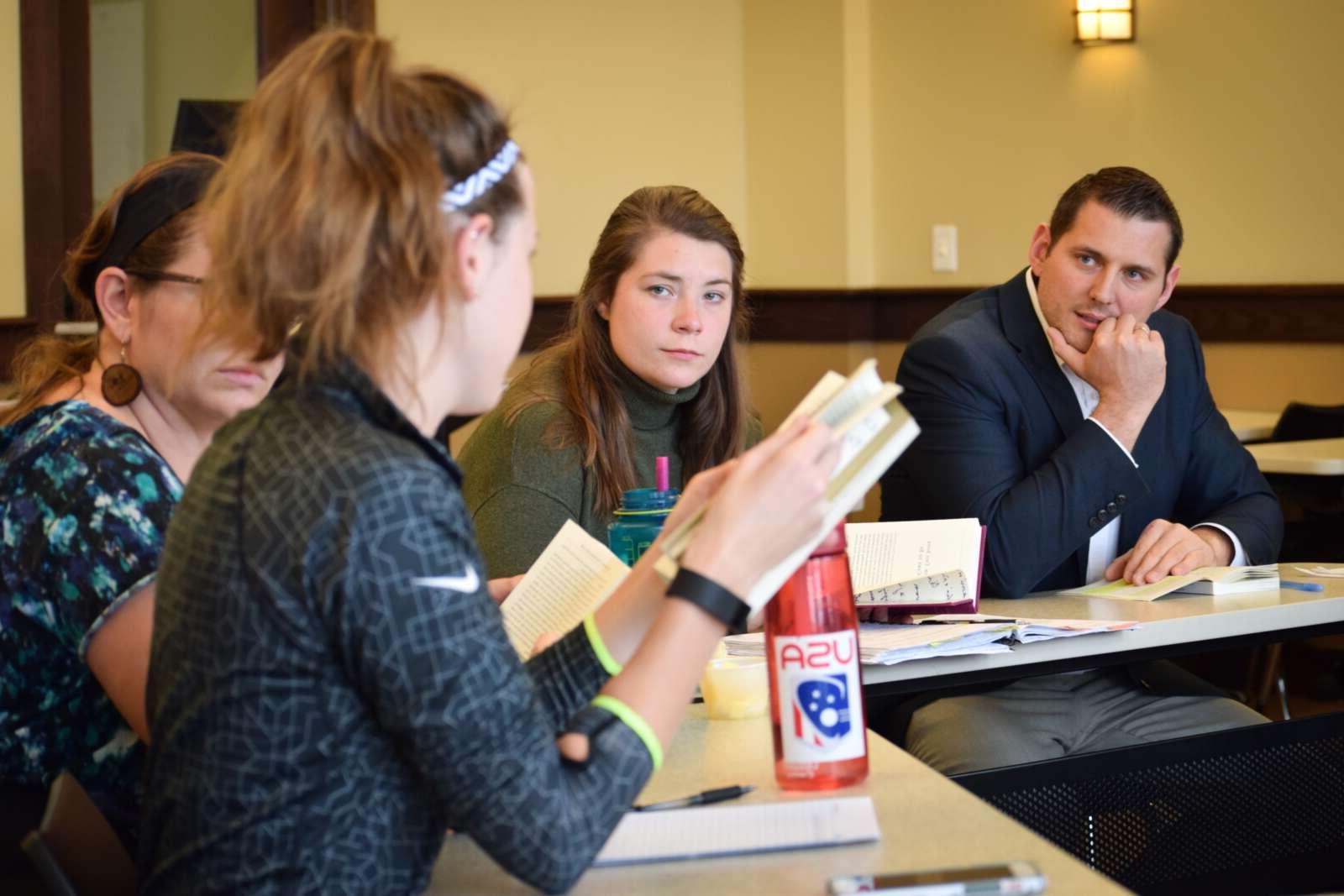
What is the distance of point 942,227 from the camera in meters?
5.16

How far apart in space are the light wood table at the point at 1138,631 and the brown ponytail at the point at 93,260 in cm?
98

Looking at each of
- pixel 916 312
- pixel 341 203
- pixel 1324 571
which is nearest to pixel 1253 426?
pixel 916 312

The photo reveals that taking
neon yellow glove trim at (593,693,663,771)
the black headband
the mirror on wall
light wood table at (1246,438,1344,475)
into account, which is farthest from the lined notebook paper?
the mirror on wall

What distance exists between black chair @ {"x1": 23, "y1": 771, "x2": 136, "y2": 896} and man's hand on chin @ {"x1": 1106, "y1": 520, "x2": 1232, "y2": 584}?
5.48ft

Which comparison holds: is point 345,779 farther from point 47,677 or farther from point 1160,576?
point 1160,576

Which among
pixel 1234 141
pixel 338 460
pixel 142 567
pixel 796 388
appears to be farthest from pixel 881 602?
pixel 796 388

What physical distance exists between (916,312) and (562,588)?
3.67 meters

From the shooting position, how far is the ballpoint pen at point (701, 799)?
138cm

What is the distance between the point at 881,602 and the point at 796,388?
3379mm

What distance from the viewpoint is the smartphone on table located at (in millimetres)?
1104

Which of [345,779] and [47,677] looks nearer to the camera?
[345,779]

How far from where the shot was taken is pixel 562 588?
1737 millimetres

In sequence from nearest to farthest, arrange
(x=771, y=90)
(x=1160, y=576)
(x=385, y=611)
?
1. (x=385, y=611)
2. (x=1160, y=576)
3. (x=771, y=90)

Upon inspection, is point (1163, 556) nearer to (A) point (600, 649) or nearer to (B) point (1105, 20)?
(A) point (600, 649)
